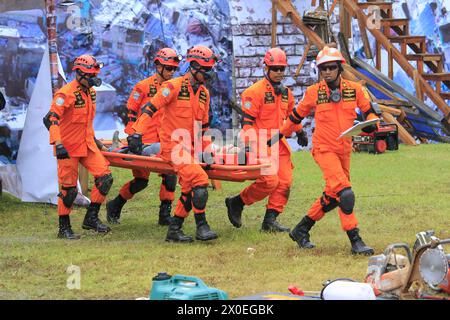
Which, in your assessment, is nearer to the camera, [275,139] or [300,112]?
[300,112]

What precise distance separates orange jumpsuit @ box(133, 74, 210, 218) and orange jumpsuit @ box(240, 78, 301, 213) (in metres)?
0.55

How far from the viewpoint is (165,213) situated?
12.1 metres

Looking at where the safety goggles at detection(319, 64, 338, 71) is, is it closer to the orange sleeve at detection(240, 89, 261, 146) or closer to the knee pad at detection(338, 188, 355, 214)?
the knee pad at detection(338, 188, 355, 214)

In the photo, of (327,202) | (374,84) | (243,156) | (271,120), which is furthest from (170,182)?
(374,84)

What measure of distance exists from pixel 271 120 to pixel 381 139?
23.2 ft

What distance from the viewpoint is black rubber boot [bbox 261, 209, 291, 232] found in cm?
1131

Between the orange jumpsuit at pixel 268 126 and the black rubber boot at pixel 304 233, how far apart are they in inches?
43.7

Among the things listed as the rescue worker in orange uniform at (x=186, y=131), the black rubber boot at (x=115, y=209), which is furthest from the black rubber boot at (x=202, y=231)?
the black rubber boot at (x=115, y=209)

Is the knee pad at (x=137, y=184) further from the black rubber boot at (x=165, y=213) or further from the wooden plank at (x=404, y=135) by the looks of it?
the wooden plank at (x=404, y=135)

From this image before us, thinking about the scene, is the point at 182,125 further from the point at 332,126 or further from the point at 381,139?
the point at 381,139

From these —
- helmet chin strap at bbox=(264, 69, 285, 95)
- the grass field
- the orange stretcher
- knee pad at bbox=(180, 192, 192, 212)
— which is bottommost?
the grass field

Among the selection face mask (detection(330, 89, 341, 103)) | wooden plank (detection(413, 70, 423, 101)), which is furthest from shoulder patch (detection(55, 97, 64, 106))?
wooden plank (detection(413, 70, 423, 101))

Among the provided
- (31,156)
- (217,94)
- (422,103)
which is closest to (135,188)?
(31,156)

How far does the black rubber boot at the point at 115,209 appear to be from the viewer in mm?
12328
